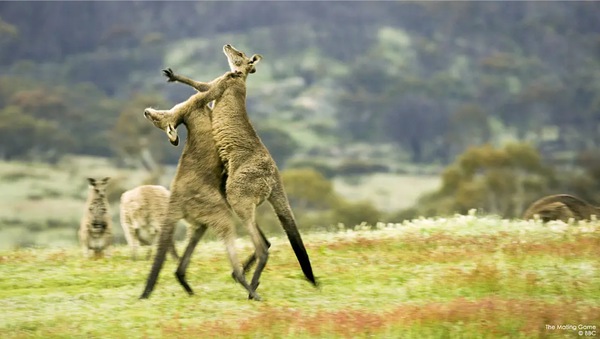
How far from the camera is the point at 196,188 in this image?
46.7ft

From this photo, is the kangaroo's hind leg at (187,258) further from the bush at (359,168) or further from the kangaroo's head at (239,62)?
the bush at (359,168)

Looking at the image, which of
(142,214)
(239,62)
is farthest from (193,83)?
(142,214)

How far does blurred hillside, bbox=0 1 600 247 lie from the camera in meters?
92.6

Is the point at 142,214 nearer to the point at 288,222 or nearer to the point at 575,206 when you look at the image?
the point at 288,222

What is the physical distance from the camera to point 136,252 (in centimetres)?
1883

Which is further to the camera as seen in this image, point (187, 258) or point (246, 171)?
point (187, 258)

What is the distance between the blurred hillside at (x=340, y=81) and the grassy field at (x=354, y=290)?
5347 cm

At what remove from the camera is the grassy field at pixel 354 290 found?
41.0 ft

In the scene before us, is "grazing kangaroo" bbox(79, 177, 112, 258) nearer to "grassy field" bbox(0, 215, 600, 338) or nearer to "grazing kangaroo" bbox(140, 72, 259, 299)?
"grassy field" bbox(0, 215, 600, 338)

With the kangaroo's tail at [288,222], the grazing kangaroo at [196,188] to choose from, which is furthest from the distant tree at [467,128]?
the grazing kangaroo at [196,188]

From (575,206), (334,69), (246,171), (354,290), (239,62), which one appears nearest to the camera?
(246,171)

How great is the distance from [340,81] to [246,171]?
382 feet

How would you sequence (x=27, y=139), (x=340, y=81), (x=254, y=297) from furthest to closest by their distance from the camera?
(x=340, y=81)
(x=27, y=139)
(x=254, y=297)

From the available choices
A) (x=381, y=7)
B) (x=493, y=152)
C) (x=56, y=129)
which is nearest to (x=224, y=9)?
(x=381, y=7)
